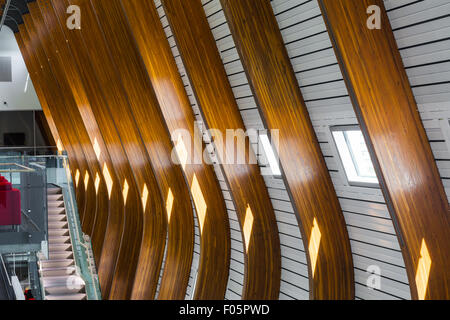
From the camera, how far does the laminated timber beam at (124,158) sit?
1330 centimetres

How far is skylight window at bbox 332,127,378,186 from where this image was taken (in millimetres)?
7105

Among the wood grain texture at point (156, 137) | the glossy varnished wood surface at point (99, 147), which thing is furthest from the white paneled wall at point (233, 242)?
the glossy varnished wood surface at point (99, 147)

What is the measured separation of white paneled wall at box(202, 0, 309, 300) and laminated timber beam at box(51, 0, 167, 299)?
4422 mm

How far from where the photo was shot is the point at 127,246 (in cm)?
1883

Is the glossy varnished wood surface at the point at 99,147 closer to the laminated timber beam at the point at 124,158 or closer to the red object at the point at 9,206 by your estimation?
the laminated timber beam at the point at 124,158

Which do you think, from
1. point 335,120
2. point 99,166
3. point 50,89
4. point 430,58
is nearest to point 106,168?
point 99,166

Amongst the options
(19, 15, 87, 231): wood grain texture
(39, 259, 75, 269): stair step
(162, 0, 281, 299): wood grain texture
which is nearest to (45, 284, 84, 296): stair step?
(39, 259, 75, 269): stair step

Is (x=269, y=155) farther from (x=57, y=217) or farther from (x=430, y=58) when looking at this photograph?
(x=57, y=217)

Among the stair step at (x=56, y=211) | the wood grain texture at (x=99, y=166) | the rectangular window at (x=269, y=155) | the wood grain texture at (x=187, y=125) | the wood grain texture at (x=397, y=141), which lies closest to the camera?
the wood grain texture at (x=397, y=141)

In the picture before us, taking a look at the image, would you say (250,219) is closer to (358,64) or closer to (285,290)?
(285,290)

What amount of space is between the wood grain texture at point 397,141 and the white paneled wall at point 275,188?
11.0 feet

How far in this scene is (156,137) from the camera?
12.3m

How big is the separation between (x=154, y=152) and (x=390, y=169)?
7.55 meters
